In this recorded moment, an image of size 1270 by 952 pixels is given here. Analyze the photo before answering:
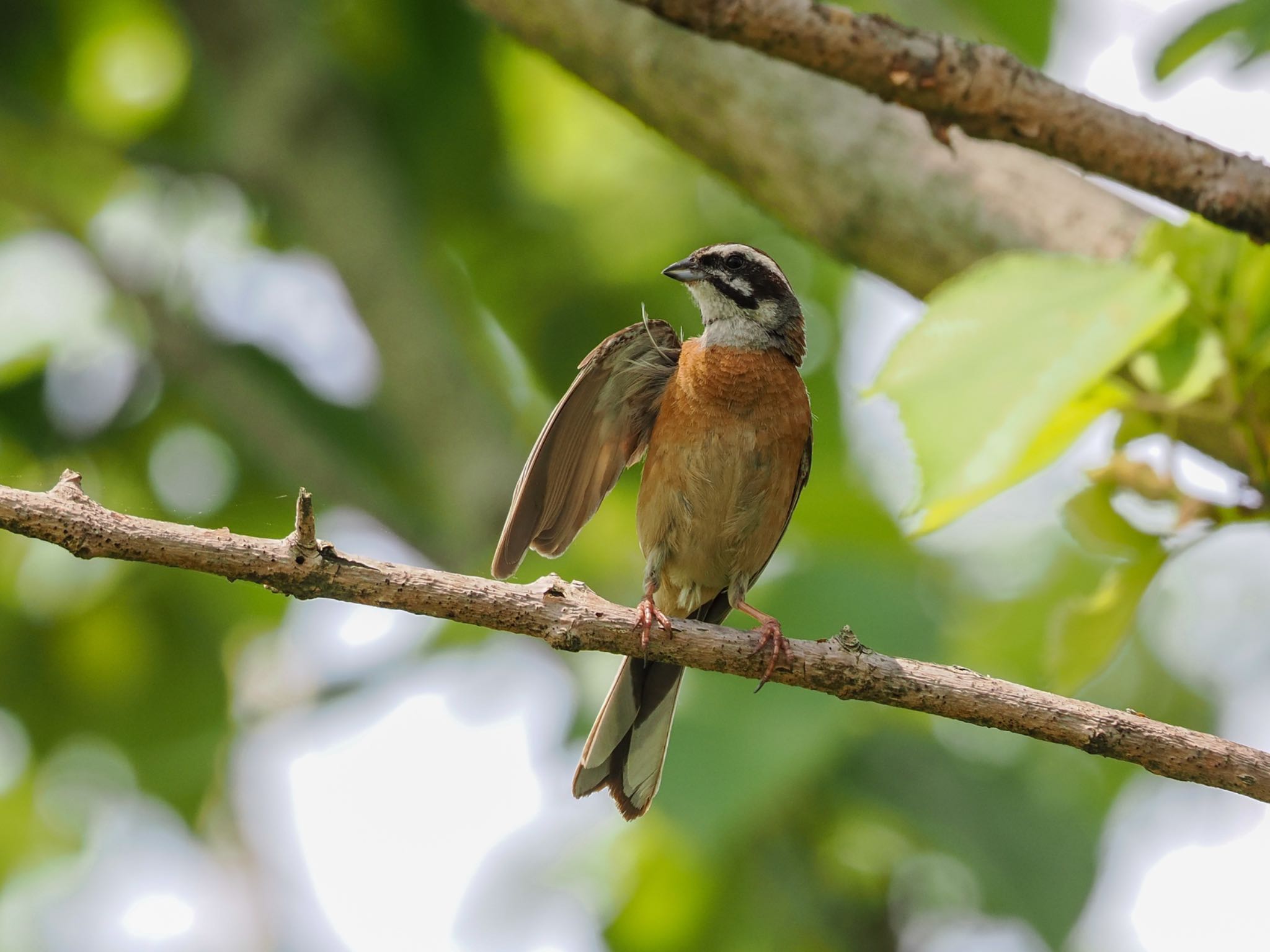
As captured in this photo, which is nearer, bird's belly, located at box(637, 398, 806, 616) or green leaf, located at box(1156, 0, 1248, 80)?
green leaf, located at box(1156, 0, 1248, 80)

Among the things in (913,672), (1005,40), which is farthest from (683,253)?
(913,672)

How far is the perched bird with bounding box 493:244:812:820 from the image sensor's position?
18.0ft

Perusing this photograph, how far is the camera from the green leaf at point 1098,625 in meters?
3.53

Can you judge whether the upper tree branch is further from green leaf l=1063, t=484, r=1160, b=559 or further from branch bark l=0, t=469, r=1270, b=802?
branch bark l=0, t=469, r=1270, b=802

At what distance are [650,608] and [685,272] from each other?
235 centimetres

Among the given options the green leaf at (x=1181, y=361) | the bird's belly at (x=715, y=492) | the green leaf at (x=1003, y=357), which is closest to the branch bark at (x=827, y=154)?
the green leaf at (x=1181, y=361)

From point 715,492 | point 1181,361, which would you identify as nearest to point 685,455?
point 715,492

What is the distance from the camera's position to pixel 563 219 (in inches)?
320

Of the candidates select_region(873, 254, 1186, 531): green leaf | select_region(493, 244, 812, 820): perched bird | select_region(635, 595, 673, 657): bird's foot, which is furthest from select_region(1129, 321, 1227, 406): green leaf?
select_region(493, 244, 812, 820): perched bird

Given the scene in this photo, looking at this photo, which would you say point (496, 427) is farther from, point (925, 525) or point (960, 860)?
point (925, 525)

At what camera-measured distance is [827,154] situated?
415 cm

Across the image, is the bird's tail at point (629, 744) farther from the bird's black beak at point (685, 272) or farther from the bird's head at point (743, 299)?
the bird's black beak at point (685, 272)

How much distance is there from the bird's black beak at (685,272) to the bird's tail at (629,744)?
1.80 m

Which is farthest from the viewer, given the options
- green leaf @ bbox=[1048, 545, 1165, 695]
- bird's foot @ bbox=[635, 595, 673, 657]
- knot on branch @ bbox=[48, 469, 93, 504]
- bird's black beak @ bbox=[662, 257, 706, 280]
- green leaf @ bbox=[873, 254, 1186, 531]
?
bird's black beak @ bbox=[662, 257, 706, 280]
